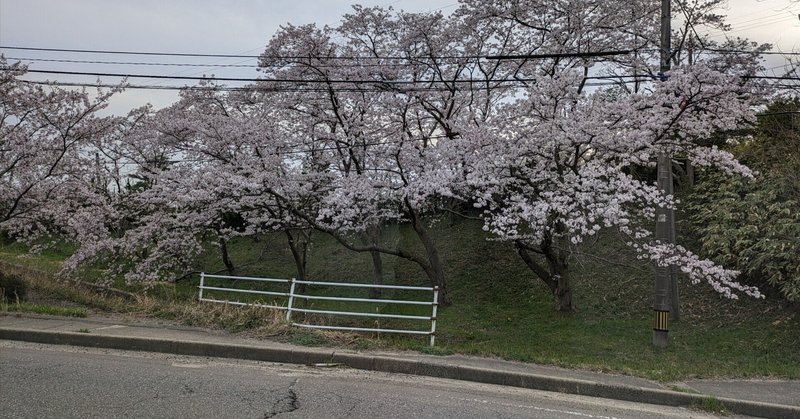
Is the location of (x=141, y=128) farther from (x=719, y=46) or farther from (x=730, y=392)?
(x=719, y=46)

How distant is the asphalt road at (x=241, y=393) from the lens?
5.14 metres

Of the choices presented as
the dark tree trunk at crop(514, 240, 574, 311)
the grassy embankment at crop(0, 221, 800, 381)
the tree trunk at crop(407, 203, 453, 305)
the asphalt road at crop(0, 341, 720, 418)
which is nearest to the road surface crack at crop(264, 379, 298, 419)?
the asphalt road at crop(0, 341, 720, 418)

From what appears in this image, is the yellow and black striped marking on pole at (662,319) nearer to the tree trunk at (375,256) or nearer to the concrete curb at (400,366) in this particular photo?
the concrete curb at (400,366)

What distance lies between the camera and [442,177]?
10.8 m

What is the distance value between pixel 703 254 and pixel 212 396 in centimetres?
1390

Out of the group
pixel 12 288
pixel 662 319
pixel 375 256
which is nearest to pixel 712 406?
pixel 662 319

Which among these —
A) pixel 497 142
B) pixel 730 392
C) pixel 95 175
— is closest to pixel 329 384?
pixel 730 392

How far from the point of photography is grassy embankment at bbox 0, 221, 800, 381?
8.82 m

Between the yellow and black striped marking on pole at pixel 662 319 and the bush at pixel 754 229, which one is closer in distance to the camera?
the yellow and black striped marking on pole at pixel 662 319

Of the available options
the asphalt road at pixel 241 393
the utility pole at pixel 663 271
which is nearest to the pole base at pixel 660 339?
the utility pole at pixel 663 271

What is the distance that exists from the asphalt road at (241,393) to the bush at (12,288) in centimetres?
579

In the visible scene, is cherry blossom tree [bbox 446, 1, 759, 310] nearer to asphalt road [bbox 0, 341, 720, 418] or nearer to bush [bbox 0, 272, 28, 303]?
asphalt road [bbox 0, 341, 720, 418]

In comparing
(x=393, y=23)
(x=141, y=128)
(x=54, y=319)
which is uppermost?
(x=393, y=23)

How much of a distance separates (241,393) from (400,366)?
7.70ft
